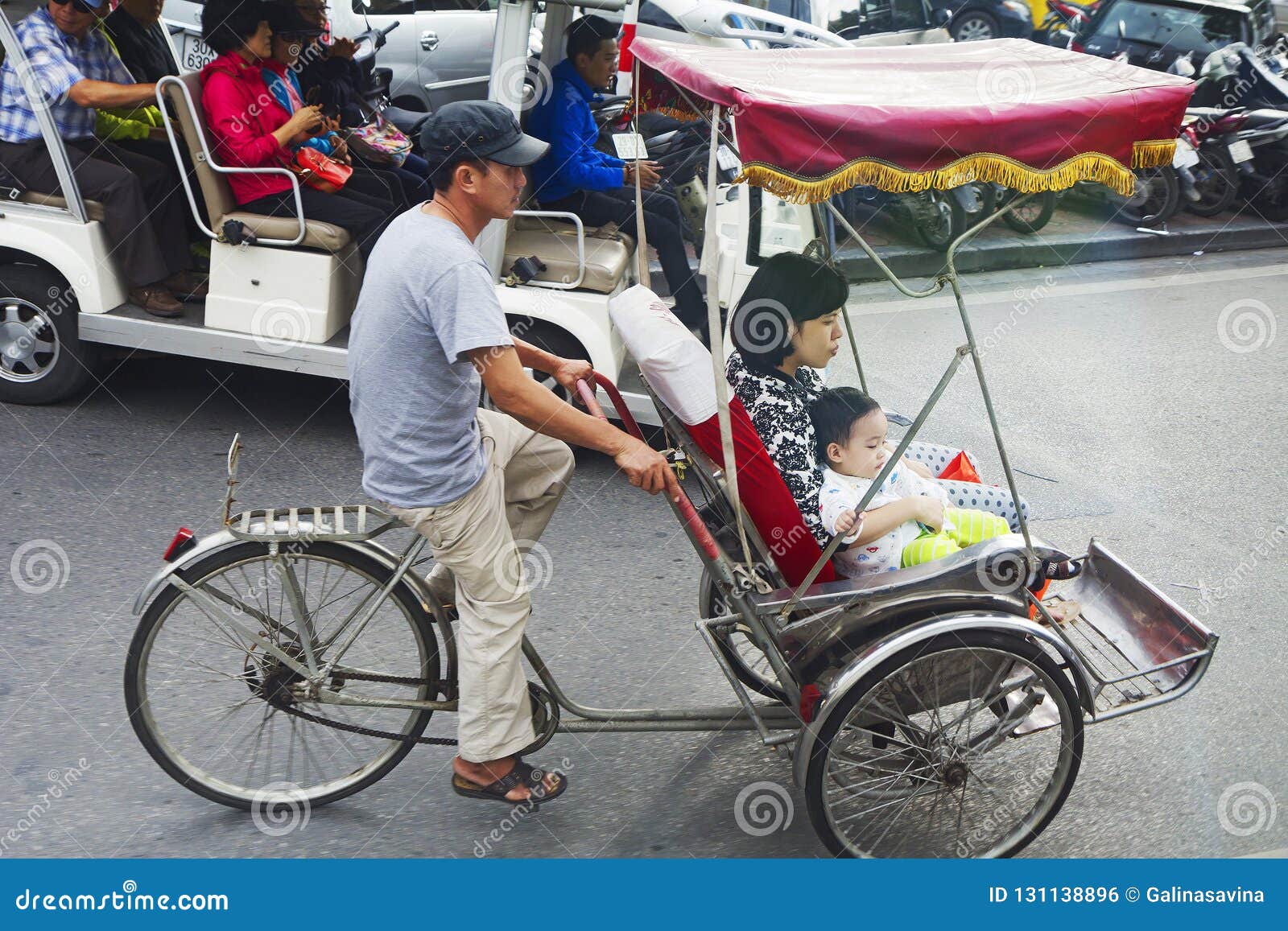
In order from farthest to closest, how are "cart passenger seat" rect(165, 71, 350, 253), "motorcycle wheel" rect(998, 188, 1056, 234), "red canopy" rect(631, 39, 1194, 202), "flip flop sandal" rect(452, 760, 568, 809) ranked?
"motorcycle wheel" rect(998, 188, 1056, 234) < "cart passenger seat" rect(165, 71, 350, 253) < "flip flop sandal" rect(452, 760, 568, 809) < "red canopy" rect(631, 39, 1194, 202)

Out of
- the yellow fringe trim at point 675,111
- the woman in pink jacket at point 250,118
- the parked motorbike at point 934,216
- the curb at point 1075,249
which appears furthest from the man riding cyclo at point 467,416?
the parked motorbike at point 934,216

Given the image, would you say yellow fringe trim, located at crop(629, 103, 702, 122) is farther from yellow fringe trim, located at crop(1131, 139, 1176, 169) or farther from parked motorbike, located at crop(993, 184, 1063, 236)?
parked motorbike, located at crop(993, 184, 1063, 236)

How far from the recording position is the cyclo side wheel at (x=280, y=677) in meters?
2.85

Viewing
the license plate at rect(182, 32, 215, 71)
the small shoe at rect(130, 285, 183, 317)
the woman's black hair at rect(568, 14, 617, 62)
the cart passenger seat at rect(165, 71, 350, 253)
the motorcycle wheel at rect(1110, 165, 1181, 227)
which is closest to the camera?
the cart passenger seat at rect(165, 71, 350, 253)

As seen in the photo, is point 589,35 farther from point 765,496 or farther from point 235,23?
point 765,496

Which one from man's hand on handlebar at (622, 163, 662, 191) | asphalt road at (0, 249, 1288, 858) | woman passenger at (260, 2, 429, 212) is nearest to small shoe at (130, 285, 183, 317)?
asphalt road at (0, 249, 1288, 858)

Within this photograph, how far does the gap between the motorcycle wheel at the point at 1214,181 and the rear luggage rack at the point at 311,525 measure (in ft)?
32.3

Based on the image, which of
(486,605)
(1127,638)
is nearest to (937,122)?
(486,605)

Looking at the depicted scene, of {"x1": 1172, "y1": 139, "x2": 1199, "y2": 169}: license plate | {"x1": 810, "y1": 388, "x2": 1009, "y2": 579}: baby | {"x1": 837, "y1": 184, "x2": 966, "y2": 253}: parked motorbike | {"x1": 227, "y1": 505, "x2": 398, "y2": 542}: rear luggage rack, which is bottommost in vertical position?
{"x1": 1172, "y1": 139, "x2": 1199, "y2": 169}: license plate

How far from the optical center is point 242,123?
4.79 meters

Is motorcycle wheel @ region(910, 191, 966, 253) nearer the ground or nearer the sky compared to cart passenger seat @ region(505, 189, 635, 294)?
nearer the ground

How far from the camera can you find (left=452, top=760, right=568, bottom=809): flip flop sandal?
9.66 ft

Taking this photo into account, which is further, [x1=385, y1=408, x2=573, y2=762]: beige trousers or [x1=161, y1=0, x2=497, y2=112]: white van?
[x1=161, y1=0, x2=497, y2=112]: white van

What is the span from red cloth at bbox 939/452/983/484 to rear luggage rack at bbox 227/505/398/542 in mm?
1706
